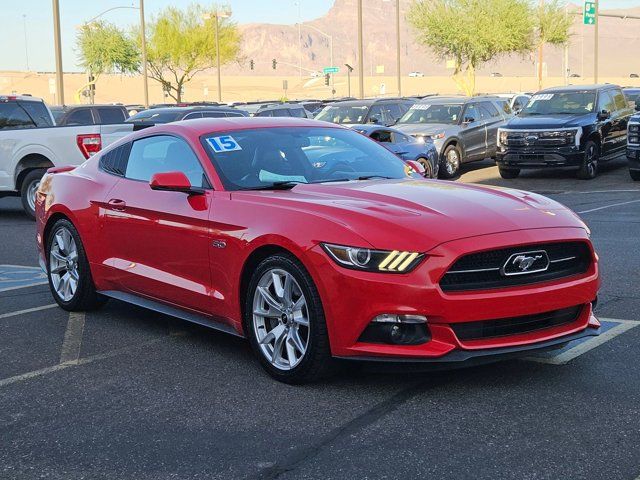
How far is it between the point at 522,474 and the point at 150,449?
1.72m

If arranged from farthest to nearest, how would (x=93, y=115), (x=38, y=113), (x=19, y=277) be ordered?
(x=93, y=115), (x=38, y=113), (x=19, y=277)

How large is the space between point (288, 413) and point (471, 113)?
18173mm

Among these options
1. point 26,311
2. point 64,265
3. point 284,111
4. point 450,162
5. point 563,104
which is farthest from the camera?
point 284,111

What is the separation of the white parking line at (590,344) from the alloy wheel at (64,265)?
3.65 m

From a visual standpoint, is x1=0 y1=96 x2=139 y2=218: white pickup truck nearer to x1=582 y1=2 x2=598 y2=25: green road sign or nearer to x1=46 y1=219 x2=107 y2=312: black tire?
A: x1=46 y1=219 x2=107 y2=312: black tire

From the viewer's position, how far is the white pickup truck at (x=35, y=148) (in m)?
13.8

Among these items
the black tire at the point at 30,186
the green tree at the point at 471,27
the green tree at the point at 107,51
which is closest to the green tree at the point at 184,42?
the green tree at the point at 107,51

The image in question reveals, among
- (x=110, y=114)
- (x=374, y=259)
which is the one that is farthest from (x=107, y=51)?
(x=374, y=259)

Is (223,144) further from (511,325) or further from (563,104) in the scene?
(563,104)

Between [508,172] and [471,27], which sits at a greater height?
[471,27]

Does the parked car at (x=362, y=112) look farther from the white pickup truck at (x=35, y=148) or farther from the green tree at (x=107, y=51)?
the green tree at (x=107, y=51)

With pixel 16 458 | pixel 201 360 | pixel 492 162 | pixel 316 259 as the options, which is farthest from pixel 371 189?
pixel 492 162

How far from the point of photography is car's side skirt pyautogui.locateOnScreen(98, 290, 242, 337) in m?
6.05

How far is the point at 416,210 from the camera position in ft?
17.6
